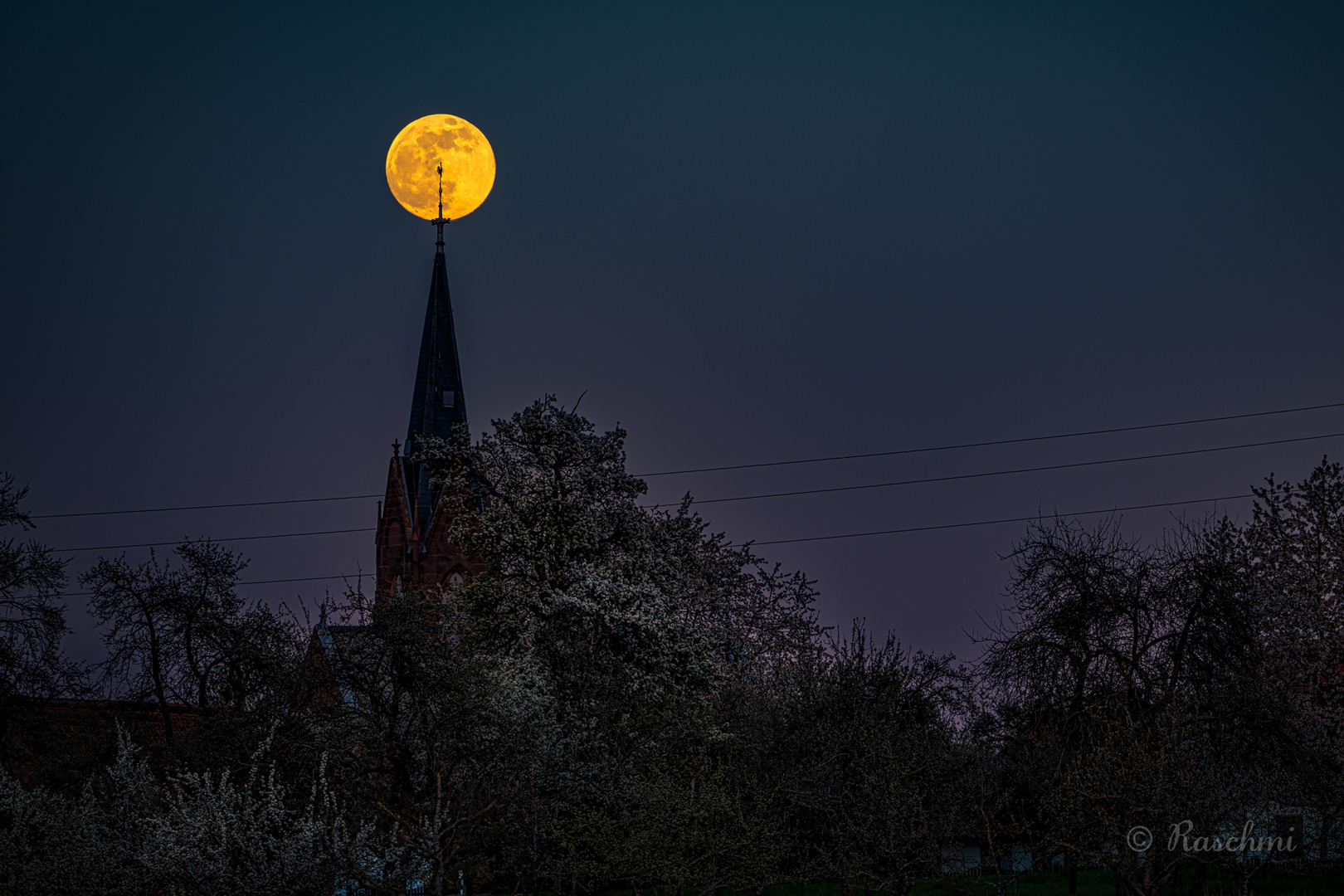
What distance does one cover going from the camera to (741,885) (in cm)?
1994

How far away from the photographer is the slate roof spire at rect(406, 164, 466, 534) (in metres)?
55.3

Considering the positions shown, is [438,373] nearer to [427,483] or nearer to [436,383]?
[436,383]

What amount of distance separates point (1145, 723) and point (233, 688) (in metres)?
19.6

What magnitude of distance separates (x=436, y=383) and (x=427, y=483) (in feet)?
18.0

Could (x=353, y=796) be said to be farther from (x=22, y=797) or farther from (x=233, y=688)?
(x=233, y=688)

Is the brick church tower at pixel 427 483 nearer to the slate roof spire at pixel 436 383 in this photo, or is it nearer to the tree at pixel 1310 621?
the slate roof spire at pixel 436 383

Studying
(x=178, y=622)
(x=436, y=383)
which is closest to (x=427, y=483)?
(x=436, y=383)

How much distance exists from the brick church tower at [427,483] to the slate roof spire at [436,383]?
0.04m

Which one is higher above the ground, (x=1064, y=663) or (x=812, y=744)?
(x=1064, y=663)

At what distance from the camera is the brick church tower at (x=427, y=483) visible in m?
53.7

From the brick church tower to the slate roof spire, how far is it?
0.14 ft

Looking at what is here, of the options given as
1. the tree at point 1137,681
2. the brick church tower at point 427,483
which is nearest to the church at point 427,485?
the brick church tower at point 427,483

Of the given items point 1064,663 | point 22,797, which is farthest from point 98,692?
point 1064,663

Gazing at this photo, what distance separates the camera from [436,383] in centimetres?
5722
